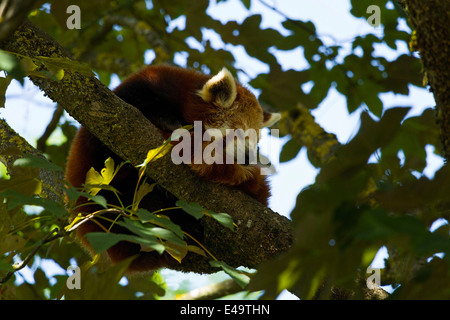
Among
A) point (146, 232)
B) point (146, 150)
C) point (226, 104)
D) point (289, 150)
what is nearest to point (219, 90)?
point (226, 104)

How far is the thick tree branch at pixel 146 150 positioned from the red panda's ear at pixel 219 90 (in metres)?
0.85

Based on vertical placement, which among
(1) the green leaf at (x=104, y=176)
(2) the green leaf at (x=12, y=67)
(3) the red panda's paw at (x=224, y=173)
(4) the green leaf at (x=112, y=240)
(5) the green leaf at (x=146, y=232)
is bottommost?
(4) the green leaf at (x=112, y=240)

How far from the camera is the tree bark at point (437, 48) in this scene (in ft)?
5.82

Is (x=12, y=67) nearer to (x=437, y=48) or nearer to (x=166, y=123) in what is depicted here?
(x=437, y=48)

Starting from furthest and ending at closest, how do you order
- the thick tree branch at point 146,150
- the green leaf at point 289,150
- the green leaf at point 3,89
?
the green leaf at point 289,150 → the thick tree branch at point 146,150 → the green leaf at point 3,89

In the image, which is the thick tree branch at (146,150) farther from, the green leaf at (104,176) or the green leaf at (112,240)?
the green leaf at (112,240)

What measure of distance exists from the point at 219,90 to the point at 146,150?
3.32 ft

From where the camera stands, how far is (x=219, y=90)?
335 centimetres

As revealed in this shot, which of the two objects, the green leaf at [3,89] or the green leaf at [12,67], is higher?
the green leaf at [3,89]

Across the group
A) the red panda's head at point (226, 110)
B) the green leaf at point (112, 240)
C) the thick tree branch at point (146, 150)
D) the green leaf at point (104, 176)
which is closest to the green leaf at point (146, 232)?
the green leaf at point (112, 240)

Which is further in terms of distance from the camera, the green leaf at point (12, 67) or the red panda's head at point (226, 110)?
the red panda's head at point (226, 110)
